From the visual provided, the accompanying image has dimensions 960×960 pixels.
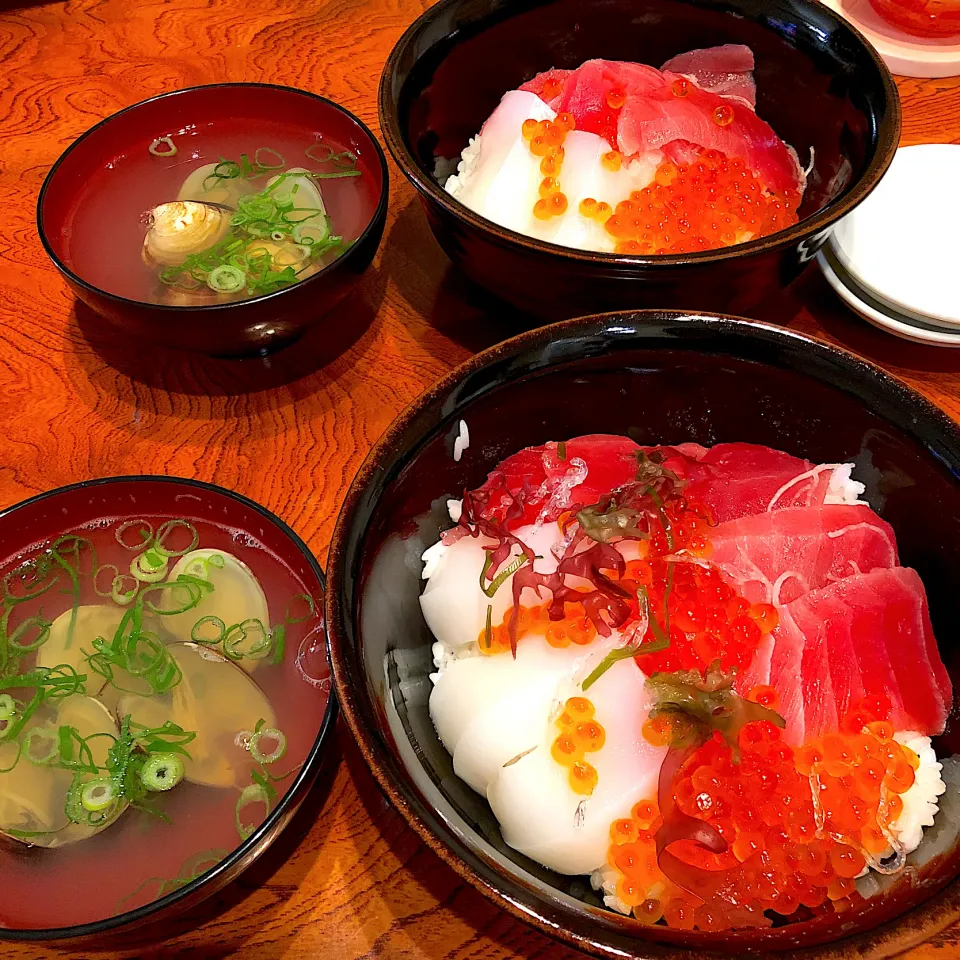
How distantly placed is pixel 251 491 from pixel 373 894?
668mm

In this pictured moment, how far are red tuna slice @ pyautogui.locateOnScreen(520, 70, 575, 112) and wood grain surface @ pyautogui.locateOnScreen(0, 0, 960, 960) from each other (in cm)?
34

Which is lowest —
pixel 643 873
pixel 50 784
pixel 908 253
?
pixel 50 784

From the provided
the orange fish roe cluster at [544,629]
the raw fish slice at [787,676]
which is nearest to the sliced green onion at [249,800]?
the orange fish roe cluster at [544,629]

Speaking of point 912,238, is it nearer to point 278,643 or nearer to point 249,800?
point 278,643

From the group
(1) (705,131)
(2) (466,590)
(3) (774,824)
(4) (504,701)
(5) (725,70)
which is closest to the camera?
(3) (774,824)

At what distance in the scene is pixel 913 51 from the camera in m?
2.05

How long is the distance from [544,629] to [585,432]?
1.21ft

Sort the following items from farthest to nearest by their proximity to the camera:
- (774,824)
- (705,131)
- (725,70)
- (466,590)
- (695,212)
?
(725,70), (705,131), (695,212), (466,590), (774,824)

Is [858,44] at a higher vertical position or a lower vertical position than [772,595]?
higher

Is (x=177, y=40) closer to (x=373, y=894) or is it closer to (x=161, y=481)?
(x=161, y=481)

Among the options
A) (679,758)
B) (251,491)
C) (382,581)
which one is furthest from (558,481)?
(251,491)

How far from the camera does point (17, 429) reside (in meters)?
1.49

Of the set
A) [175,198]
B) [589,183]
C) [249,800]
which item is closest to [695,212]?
[589,183]

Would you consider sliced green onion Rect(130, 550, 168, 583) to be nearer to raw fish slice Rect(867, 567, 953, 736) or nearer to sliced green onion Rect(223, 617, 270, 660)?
sliced green onion Rect(223, 617, 270, 660)
